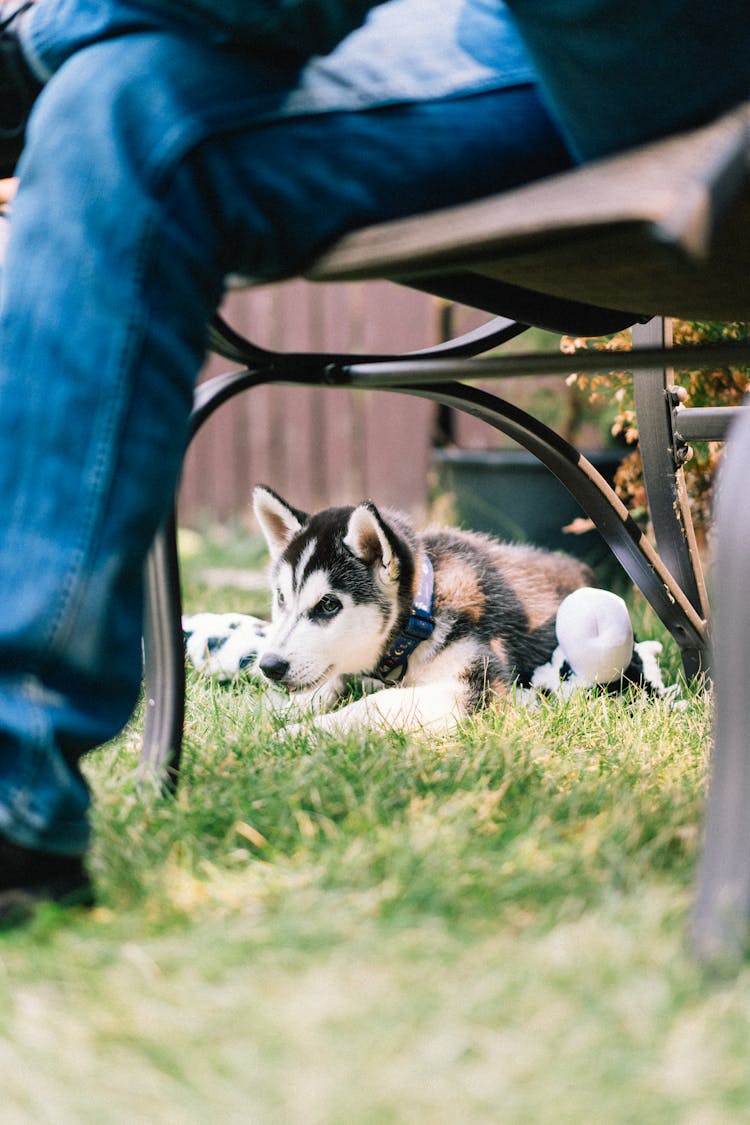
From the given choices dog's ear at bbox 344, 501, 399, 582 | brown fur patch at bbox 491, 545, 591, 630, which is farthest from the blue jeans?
brown fur patch at bbox 491, 545, 591, 630

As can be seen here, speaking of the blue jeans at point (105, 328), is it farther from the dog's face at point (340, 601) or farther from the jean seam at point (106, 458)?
the dog's face at point (340, 601)

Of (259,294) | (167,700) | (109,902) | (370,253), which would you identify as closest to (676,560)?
(167,700)

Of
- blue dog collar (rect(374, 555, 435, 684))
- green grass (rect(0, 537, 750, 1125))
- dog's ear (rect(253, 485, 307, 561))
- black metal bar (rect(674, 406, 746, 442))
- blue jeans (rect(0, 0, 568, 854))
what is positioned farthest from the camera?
dog's ear (rect(253, 485, 307, 561))

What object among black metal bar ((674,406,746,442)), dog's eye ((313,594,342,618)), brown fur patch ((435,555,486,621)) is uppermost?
black metal bar ((674,406,746,442))

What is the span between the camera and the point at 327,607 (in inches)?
86.5

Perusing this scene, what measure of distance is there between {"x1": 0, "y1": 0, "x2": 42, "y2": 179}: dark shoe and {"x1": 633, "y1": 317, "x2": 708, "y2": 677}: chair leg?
1089 mm

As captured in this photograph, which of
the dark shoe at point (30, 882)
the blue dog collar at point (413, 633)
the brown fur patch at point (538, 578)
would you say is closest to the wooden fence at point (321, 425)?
the brown fur patch at point (538, 578)

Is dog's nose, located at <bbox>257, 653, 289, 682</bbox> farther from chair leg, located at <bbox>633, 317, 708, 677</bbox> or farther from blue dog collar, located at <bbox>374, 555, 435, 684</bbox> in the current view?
chair leg, located at <bbox>633, 317, 708, 677</bbox>

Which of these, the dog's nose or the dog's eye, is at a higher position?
the dog's eye

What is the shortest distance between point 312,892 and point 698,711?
38.4 inches

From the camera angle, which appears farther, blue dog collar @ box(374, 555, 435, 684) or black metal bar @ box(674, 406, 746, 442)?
blue dog collar @ box(374, 555, 435, 684)

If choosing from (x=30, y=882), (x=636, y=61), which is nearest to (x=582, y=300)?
(x=636, y=61)

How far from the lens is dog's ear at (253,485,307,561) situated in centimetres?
234

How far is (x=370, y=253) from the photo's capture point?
3.32 feet
